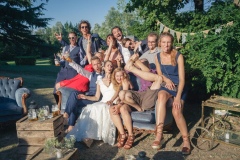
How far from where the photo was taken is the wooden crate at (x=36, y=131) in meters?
3.73

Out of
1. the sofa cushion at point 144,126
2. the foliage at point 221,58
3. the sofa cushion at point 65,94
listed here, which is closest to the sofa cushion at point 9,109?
the sofa cushion at point 65,94

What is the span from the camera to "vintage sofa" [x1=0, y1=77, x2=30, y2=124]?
16.8 ft

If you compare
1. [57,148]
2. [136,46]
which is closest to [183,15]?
[136,46]

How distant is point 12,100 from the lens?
5707 mm

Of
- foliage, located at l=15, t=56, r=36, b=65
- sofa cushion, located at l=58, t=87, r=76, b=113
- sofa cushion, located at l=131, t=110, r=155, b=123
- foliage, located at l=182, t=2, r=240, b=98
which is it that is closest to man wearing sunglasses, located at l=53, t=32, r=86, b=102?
sofa cushion, located at l=58, t=87, r=76, b=113

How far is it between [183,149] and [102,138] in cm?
160

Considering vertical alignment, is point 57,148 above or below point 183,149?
above

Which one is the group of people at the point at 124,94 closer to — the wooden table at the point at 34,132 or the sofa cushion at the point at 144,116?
the sofa cushion at the point at 144,116

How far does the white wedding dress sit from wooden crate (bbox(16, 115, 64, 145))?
714 millimetres

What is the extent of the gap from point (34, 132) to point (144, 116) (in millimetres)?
1981

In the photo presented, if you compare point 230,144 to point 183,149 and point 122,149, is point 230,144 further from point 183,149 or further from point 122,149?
point 122,149

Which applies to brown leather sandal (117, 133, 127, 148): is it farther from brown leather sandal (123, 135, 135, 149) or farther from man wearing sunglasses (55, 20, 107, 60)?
man wearing sunglasses (55, 20, 107, 60)

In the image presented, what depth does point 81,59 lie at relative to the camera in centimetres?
634

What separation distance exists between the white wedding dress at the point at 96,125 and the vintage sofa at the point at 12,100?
161cm
